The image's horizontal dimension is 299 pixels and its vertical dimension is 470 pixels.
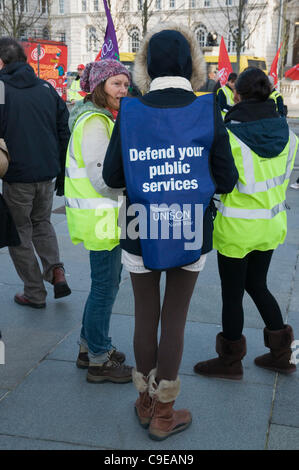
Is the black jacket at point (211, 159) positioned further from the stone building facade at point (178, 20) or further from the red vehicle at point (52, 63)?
the stone building facade at point (178, 20)

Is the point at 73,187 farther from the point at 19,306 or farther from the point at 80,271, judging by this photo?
the point at 80,271

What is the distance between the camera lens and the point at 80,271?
17.1ft

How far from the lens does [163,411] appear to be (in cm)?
269

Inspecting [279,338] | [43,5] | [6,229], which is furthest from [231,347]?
[43,5]

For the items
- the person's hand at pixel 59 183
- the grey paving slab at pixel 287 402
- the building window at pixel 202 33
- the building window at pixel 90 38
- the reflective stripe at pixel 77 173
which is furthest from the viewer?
the building window at pixel 90 38

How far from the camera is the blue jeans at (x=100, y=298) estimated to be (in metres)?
3.06

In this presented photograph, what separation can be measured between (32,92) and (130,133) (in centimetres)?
192

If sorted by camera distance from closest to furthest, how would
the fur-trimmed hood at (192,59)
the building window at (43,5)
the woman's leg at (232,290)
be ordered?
the fur-trimmed hood at (192,59) → the woman's leg at (232,290) → the building window at (43,5)

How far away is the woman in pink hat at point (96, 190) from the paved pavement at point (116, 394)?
274 mm

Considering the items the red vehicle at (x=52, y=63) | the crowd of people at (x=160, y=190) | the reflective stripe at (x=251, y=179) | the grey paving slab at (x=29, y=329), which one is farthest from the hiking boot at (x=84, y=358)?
the red vehicle at (x=52, y=63)

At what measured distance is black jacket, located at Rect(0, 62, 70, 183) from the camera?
12.9 feet

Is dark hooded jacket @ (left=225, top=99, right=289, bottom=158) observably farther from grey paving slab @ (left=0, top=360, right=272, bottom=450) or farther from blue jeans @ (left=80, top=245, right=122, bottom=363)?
grey paving slab @ (left=0, top=360, right=272, bottom=450)

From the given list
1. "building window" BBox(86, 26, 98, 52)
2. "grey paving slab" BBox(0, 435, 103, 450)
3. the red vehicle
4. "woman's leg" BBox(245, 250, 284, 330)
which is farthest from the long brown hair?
"building window" BBox(86, 26, 98, 52)
